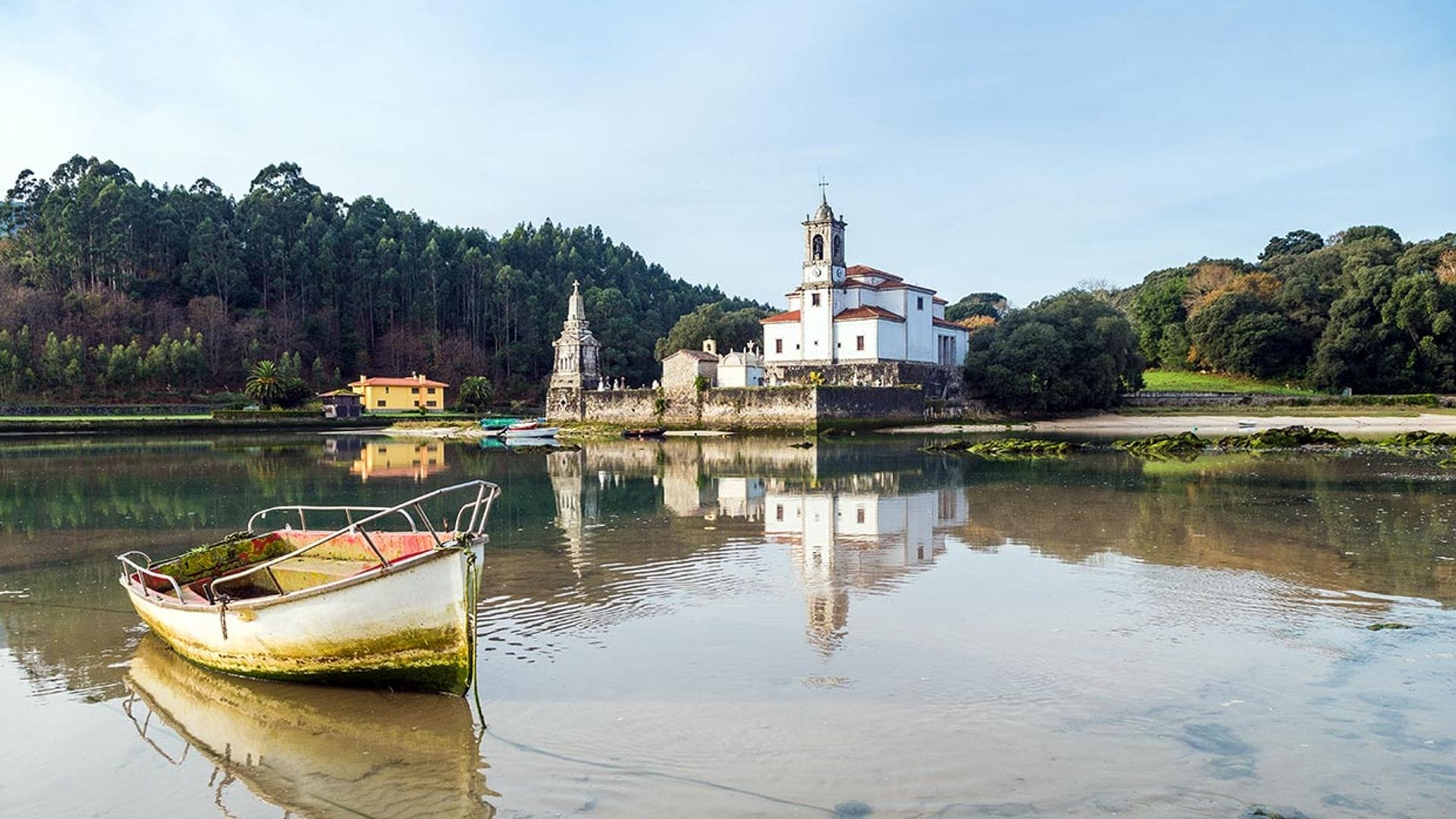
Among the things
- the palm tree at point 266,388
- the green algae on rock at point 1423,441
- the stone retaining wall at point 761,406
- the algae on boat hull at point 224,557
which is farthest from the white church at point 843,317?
the algae on boat hull at point 224,557

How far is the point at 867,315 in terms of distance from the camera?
68250 mm

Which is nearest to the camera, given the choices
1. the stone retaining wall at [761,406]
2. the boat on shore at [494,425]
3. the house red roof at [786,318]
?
the stone retaining wall at [761,406]

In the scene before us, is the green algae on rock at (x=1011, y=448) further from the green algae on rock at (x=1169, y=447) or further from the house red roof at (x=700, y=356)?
the house red roof at (x=700, y=356)

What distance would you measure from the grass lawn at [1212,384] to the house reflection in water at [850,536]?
57.7m

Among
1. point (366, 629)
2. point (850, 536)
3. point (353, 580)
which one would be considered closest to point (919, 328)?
point (850, 536)

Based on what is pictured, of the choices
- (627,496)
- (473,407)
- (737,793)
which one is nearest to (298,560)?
(737,793)

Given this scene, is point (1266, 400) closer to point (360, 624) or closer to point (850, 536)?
point (850, 536)

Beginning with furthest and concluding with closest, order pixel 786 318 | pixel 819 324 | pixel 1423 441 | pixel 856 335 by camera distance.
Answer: pixel 786 318, pixel 819 324, pixel 856 335, pixel 1423 441

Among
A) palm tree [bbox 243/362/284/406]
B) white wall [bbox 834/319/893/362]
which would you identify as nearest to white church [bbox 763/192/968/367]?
white wall [bbox 834/319/893/362]

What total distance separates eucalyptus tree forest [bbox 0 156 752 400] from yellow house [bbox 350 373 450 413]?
785 centimetres

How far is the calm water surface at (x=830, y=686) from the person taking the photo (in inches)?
275

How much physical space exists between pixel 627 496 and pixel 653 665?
1605 cm

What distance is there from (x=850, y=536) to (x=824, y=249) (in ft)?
180

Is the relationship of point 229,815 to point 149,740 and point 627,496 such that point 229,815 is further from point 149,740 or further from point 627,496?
point 627,496
